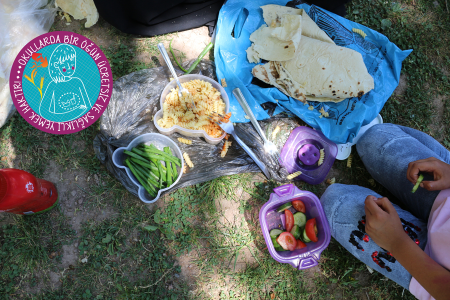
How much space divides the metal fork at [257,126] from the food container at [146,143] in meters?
0.73

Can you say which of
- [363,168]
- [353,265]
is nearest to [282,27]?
[363,168]

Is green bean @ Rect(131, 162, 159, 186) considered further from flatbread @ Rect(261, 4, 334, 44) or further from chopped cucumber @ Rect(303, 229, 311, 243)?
flatbread @ Rect(261, 4, 334, 44)

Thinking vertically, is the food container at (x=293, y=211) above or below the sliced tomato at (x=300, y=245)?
above

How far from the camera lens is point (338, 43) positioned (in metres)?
2.59

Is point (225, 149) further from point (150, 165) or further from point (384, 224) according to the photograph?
point (384, 224)

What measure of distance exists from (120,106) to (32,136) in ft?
2.73

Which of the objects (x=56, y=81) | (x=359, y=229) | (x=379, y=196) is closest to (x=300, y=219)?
(x=359, y=229)

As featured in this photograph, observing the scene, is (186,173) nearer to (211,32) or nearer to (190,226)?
(190,226)

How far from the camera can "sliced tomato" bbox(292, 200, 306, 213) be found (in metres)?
2.37

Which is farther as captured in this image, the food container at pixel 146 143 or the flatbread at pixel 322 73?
the flatbread at pixel 322 73

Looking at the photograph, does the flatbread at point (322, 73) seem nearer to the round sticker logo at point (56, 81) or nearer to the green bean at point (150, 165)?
the green bean at point (150, 165)

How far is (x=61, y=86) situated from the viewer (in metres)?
2.01

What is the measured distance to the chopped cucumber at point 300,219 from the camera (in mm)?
2332

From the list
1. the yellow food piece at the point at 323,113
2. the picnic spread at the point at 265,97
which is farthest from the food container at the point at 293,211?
the yellow food piece at the point at 323,113
